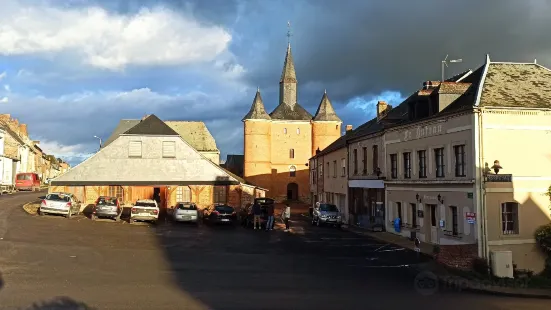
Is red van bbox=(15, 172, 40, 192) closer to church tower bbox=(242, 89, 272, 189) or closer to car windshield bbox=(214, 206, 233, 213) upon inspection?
church tower bbox=(242, 89, 272, 189)

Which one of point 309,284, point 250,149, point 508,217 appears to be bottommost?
point 309,284

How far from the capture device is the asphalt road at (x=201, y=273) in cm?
1203

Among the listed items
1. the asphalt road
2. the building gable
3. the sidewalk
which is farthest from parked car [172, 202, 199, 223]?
the sidewalk

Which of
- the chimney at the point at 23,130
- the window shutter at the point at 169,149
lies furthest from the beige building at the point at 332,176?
the chimney at the point at 23,130

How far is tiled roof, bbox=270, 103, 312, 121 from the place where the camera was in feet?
265

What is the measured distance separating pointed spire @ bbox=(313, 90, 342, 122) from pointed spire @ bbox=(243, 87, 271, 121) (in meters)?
8.30

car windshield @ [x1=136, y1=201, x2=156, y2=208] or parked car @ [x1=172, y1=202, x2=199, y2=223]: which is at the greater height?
car windshield @ [x1=136, y1=201, x2=156, y2=208]

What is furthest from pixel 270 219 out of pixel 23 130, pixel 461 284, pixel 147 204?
pixel 23 130

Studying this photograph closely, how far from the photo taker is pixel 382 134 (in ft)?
107

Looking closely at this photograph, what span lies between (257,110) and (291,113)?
644cm

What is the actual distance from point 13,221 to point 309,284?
20586 millimetres

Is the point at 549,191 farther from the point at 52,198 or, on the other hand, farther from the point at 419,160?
the point at 52,198

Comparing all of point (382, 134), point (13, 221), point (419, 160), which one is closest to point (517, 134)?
point (419, 160)

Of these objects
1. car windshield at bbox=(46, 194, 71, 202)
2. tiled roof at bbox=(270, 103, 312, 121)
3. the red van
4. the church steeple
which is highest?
the church steeple
